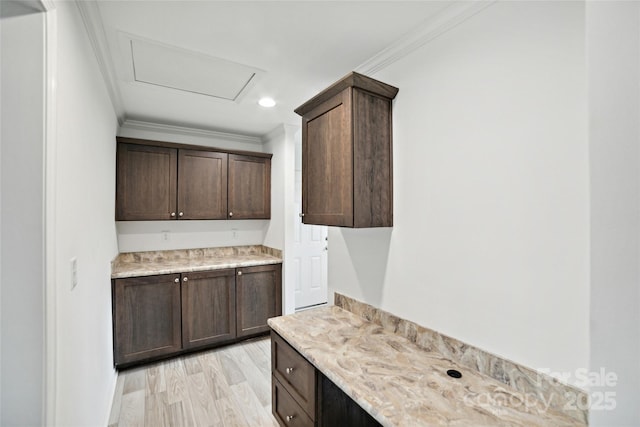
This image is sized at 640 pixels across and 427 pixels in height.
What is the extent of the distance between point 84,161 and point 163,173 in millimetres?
1713

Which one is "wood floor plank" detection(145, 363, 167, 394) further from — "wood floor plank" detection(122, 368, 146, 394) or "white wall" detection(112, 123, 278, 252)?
"white wall" detection(112, 123, 278, 252)

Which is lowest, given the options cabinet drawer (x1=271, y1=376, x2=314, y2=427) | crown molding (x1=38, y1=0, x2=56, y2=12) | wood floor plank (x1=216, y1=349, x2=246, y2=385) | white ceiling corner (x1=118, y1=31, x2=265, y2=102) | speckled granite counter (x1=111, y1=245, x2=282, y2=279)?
wood floor plank (x1=216, y1=349, x2=246, y2=385)

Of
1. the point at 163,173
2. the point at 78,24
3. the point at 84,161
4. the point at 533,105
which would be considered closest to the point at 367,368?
the point at 533,105

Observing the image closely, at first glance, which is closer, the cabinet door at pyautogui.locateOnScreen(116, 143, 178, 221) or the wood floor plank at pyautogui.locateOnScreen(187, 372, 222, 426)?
the wood floor plank at pyautogui.locateOnScreen(187, 372, 222, 426)

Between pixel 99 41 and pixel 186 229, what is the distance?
224 centimetres

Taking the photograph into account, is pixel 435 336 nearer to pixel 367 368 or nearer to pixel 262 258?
pixel 367 368

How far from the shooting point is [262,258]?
3514mm

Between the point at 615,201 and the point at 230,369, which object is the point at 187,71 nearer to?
the point at 615,201

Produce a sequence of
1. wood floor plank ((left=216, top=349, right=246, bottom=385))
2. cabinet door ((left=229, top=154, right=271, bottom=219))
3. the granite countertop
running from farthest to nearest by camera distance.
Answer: cabinet door ((left=229, top=154, right=271, bottom=219)) → wood floor plank ((left=216, top=349, right=246, bottom=385)) → the granite countertop

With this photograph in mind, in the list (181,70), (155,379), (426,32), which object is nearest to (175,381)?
(155,379)

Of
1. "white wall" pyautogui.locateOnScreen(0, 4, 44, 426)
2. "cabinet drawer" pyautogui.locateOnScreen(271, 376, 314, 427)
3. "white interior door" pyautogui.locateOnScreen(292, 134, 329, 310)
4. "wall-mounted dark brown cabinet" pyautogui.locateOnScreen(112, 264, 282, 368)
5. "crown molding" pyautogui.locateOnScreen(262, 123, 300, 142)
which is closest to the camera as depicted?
"white wall" pyautogui.locateOnScreen(0, 4, 44, 426)

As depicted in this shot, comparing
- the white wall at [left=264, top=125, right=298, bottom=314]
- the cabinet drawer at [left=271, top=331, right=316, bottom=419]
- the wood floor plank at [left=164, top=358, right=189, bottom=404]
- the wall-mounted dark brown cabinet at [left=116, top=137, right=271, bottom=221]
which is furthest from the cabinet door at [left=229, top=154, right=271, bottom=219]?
the cabinet drawer at [left=271, top=331, right=316, bottom=419]

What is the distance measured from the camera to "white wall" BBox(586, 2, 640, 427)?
0.54 meters

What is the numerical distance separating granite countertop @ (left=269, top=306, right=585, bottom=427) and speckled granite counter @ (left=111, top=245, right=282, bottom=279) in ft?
5.27
